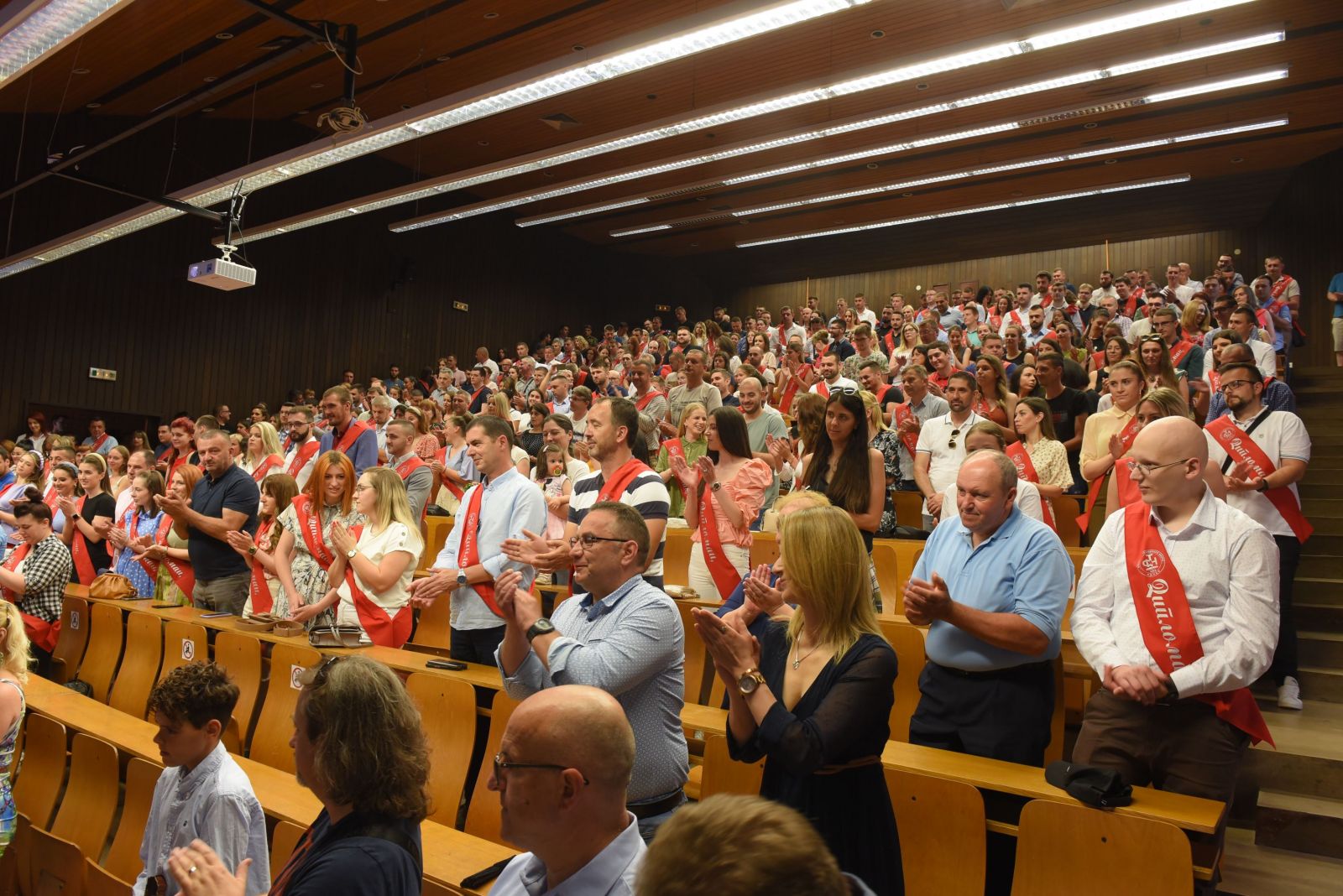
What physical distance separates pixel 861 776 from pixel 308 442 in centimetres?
611

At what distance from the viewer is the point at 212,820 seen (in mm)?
2244

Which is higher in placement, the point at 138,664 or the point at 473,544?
the point at 473,544

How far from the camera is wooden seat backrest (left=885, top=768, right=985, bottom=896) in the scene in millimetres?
2281

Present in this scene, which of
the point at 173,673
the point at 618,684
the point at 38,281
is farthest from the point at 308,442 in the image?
the point at 38,281

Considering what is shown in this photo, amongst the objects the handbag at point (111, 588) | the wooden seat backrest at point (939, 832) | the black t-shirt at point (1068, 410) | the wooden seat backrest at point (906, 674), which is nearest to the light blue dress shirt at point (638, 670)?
the wooden seat backrest at point (939, 832)

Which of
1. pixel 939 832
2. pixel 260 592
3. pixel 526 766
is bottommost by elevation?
pixel 939 832

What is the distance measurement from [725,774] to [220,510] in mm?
3426

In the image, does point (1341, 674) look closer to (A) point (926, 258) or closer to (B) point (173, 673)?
(B) point (173, 673)

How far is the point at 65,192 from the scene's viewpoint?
471 inches

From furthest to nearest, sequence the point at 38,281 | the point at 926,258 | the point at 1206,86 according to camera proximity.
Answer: the point at 926,258 → the point at 38,281 → the point at 1206,86

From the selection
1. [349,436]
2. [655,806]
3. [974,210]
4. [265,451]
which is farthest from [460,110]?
[974,210]

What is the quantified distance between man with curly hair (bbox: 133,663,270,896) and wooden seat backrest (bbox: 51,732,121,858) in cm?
99

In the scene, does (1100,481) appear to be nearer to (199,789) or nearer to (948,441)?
(948,441)

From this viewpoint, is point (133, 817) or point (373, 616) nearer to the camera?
point (133, 817)
